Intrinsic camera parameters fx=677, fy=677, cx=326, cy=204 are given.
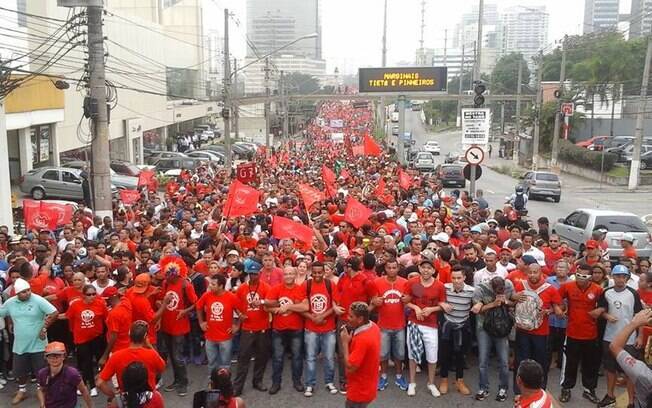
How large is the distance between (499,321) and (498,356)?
1.50 feet

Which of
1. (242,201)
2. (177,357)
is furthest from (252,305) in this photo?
(242,201)

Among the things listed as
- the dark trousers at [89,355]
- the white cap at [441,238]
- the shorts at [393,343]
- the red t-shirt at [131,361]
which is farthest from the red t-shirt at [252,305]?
the white cap at [441,238]

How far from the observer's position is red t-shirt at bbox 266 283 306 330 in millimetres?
7500

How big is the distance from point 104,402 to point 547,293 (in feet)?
16.3

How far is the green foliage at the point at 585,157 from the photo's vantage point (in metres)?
39.7

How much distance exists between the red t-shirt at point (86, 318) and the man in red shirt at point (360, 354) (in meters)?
3.01

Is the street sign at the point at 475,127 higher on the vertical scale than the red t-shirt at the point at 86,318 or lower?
higher

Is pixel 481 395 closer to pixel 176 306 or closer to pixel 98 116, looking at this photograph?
pixel 176 306

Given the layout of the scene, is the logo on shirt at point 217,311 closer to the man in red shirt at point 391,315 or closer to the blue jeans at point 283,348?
the blue jeans at point 283,348

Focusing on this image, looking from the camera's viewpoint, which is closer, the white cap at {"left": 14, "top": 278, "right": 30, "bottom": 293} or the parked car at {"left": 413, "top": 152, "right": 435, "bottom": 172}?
the white cap at {"left": 14, "top": 278, "right": 30, "bottom": 293}

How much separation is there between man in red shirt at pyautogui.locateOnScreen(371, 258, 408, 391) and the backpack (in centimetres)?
128

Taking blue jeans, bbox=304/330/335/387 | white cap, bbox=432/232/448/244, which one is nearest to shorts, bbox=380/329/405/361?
blue jeans, bbox=304/330/335/387

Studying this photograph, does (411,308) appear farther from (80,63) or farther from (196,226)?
(80,63)

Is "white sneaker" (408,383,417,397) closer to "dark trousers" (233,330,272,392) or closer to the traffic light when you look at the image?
"dark trousers" (233,330,272,392)
